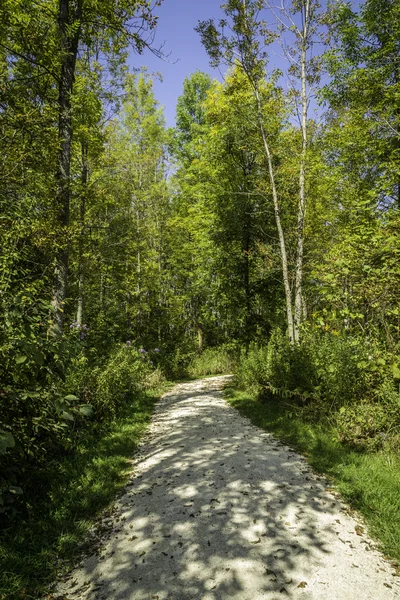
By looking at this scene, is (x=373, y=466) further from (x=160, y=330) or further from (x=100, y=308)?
(x=160, y=330)

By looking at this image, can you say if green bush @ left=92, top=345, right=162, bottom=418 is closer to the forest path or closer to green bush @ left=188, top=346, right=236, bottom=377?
the forest path

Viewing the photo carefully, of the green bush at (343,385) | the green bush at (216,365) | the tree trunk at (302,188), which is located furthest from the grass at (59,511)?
the green bush at (216,365)

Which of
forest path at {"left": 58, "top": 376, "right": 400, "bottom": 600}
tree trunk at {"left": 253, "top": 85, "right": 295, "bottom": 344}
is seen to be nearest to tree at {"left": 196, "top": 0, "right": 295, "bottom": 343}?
tree trunk at {"left": 253, "top": 85, "right": 295, "bottom": 344}

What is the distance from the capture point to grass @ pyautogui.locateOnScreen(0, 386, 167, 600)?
3.01 meters

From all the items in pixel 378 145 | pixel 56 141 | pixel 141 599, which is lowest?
pixel 141 599

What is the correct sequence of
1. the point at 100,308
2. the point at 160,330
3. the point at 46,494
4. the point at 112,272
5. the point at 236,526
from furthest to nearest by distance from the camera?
1. the point at 160,330
2. the point at 100,308
3. the point at 112,272
4. the point at 46,494
5. the point at 236,526

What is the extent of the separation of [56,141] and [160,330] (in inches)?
484

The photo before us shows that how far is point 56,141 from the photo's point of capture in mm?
5910

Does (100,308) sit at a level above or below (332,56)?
below

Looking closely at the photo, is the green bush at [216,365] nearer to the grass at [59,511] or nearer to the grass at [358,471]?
the grass at [358,471]

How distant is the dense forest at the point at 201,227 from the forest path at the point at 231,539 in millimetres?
1205

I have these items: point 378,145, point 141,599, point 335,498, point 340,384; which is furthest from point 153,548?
point 378,145

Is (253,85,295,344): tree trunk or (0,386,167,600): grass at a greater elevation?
(253,85,295,344): tree trunk

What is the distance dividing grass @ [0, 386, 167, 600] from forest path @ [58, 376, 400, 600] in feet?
0.83
